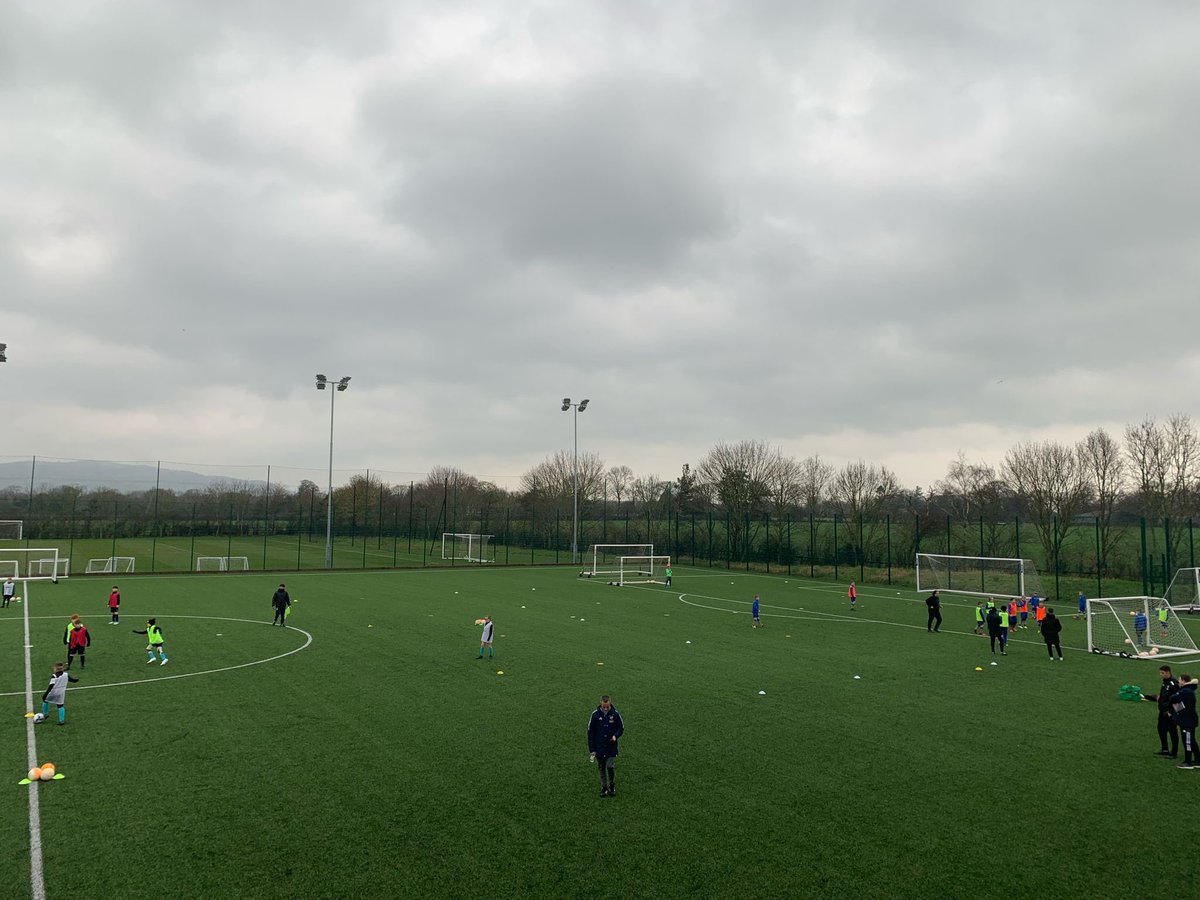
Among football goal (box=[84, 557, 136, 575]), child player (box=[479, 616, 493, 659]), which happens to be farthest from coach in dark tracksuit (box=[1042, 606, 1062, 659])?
football goal (box=[84, 557, 136, 575])

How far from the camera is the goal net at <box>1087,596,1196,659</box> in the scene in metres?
22.2

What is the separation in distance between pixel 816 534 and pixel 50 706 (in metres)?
54.6

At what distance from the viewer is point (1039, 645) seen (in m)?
23.7

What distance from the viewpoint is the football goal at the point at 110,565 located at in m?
45.6

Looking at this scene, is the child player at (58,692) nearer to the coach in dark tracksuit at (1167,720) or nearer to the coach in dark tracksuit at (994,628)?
the coach in dark tracksuit at (1167,720)

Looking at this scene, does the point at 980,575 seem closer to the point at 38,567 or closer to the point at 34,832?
the point at 34,832

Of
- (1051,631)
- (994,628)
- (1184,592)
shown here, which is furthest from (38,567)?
(1184,592)

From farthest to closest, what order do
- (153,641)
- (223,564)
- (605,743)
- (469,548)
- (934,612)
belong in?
(469,548), (223,564), (934,612), (153,641), (605,743)

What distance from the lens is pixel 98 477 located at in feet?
193

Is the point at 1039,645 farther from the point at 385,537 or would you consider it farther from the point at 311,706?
the point at 385,537

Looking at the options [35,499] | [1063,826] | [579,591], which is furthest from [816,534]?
[35,499]

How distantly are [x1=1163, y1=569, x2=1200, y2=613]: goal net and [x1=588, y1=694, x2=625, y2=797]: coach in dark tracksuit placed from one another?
32697mm

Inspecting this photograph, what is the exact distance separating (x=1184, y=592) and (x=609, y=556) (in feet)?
129

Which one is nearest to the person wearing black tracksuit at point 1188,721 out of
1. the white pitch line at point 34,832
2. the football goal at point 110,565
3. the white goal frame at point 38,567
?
the white pitch line at point 34,832
